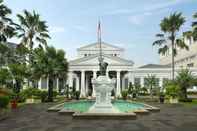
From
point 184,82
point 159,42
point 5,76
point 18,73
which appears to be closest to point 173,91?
point 184,82

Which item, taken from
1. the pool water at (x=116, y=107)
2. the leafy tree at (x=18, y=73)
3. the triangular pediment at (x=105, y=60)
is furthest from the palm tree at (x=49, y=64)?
the triangular pediment at (x=105, y=60)

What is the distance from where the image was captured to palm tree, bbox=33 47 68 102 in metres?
41.3

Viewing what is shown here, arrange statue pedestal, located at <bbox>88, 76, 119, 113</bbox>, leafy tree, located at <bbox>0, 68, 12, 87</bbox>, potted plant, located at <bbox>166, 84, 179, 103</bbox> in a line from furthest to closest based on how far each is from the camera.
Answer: potted plant, located at <bbox>166, 84, 179, 103</bbox>
leafy tree, located at <bbox>0, 68, 12, 87</bbox>
statue pedestal, located at <bbox>88, 76, 119, 113</bbox>

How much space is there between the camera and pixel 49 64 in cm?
4138

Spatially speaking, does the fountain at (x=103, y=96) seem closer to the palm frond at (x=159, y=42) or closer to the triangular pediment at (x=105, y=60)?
the palm frond at (x=159, y=42)

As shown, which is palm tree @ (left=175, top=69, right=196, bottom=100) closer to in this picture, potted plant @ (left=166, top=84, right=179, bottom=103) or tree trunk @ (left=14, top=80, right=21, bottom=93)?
potted plant @ (left=166, top=84, right=179, bottom=103)

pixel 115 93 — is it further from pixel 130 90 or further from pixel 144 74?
pixel 144 74

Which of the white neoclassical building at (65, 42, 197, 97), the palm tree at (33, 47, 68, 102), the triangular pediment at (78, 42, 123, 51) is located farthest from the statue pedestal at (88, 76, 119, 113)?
the triangular pediment at (78, 42, 123, 51)

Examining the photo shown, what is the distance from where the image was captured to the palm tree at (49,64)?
4131cm

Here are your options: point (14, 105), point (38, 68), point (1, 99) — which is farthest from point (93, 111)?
point (38, 68)

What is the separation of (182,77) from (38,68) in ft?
66.8

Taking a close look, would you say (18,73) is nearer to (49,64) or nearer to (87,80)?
(49,64)

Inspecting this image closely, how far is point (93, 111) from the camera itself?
1973 centimetres

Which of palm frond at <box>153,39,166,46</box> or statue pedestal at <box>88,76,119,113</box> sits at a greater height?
palm frond at <box>153,39,166,46</box>
